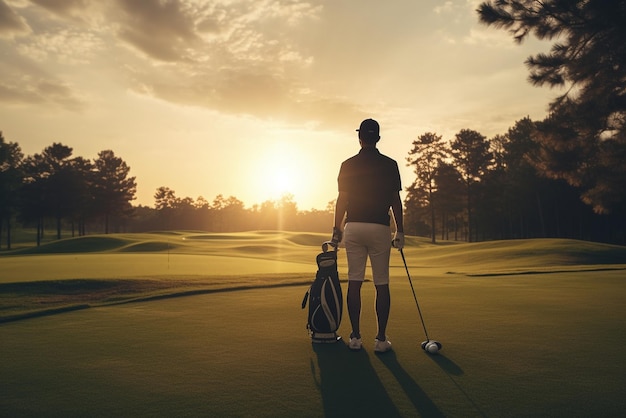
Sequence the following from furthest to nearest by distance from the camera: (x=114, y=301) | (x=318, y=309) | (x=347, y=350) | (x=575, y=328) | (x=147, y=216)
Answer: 1. (x=147, y=216)
2. (x=114, y=301)
3. (x=575, y=328)
4. (x=318, y=309)
5. (x=347, y=350)

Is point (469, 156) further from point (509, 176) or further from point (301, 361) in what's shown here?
point (301, 361)

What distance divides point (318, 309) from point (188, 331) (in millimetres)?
1860

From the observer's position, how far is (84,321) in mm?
7371

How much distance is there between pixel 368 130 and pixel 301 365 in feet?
9.86

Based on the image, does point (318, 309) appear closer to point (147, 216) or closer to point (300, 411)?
point (300, 411)

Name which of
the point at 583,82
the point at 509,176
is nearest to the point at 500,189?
the point at 509,176

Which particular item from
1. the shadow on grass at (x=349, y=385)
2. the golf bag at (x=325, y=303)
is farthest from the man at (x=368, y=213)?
the shadow on grass at (x=349, y=385)

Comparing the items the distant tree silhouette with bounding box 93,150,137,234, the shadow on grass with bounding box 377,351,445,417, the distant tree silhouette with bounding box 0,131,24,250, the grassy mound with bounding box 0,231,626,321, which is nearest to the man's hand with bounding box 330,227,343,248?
the shadow on grass with bounding box 377,351,445,417

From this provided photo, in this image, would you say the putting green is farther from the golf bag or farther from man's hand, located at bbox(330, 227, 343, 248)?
man's hand, located at bbox(330, 227, 343, 248)

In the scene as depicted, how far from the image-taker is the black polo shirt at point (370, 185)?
5.93 meters

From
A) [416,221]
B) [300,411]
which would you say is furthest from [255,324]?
[416,221]

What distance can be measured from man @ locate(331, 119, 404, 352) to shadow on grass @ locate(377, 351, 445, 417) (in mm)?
715

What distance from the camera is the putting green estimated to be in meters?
3.70

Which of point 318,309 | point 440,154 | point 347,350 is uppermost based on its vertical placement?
point 440,154
